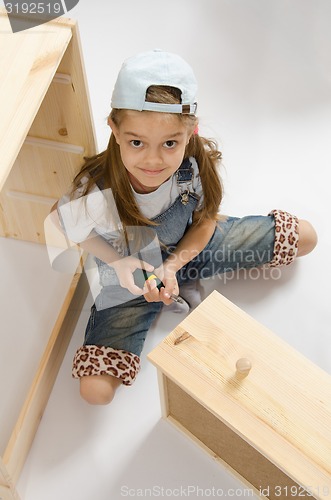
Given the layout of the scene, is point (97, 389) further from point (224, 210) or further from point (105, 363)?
point (224, 210)

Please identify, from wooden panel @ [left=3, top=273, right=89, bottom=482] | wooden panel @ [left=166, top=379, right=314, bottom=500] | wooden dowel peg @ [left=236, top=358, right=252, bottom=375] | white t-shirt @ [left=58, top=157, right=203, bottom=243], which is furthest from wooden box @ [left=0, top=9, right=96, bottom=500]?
wooden dowel peg @ [left=236, top=358, right=252, bottom=375]

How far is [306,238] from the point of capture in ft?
4.58

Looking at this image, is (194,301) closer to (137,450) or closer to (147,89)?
(137,450)

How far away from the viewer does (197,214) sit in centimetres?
127

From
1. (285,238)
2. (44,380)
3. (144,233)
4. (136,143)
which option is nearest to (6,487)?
(44,380)

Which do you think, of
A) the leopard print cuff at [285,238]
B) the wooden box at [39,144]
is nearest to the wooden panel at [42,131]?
the wooden box at [39,144]

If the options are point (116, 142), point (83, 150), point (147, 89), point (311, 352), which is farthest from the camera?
point (311, 352)

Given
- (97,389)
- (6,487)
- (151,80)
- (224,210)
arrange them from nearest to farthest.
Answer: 1. (151,80)
2. (6,487)
3. (97,389)
4. (224,210)

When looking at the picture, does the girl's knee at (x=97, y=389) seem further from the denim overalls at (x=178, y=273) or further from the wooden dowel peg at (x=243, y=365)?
the wooden dowel peg at (x=243, y=365)

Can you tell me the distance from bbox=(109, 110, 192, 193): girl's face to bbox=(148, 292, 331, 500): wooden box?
25cm

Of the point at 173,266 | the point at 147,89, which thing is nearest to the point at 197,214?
the point at 173,266

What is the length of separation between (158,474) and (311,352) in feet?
1.36

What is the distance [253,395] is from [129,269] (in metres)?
0.37

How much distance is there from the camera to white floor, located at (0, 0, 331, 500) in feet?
3.93
